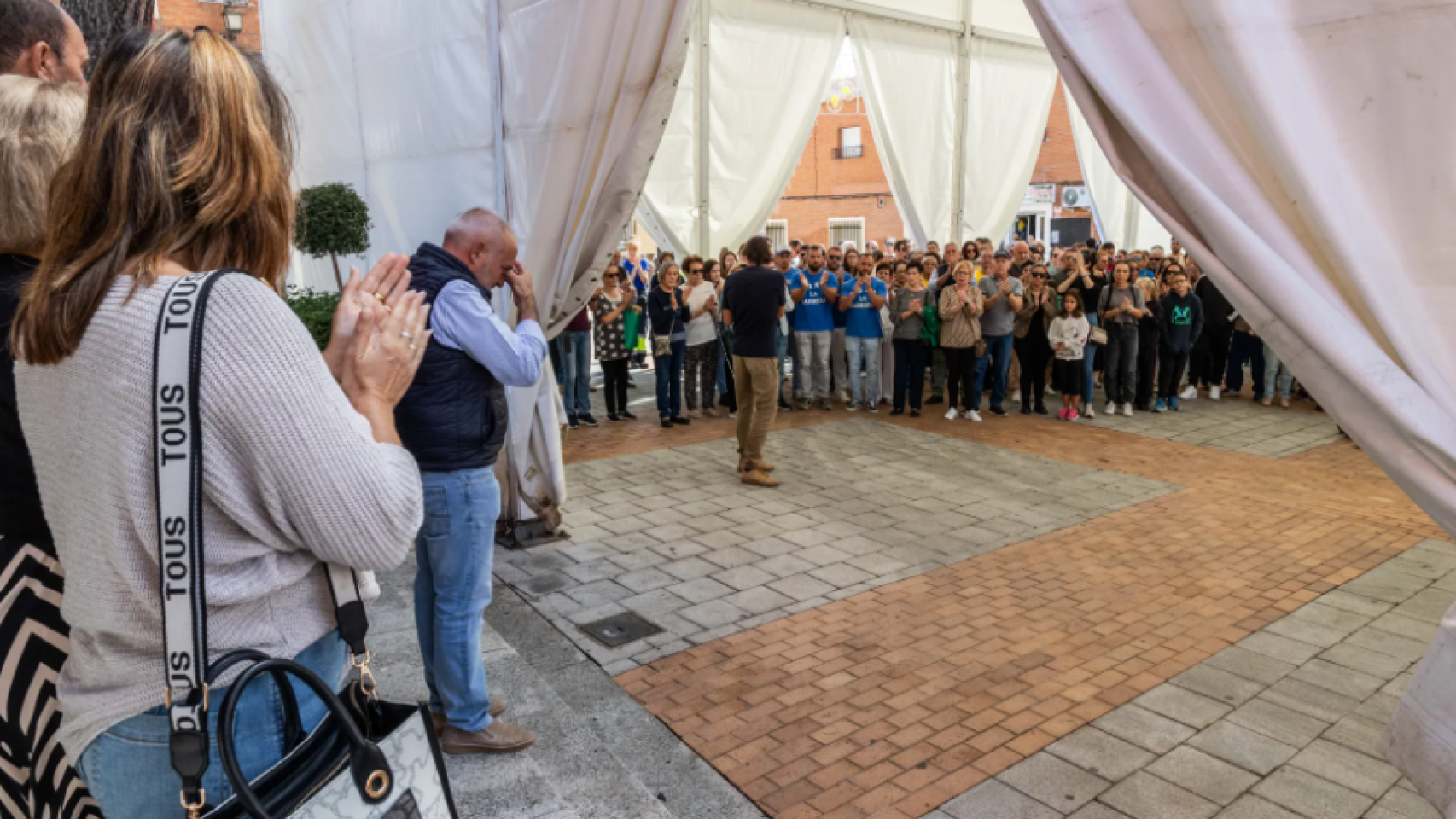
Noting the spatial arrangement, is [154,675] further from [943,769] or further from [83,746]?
[943,769]

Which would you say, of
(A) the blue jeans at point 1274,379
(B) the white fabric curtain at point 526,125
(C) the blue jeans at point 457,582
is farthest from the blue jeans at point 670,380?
(A) the blue jeans at point 1274,379

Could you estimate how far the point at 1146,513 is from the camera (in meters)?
6.85

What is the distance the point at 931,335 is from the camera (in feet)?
35.2

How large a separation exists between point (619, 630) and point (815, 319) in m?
6.98

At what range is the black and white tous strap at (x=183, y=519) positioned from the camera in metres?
1.19

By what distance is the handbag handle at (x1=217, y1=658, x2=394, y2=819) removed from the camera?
1.19 m

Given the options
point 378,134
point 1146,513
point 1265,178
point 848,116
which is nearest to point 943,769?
point 1265,178

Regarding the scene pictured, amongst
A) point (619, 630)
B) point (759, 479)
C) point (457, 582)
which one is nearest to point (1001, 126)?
point (759, 479)

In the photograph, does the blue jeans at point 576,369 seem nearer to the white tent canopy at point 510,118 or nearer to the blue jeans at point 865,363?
the white tent canopy at point 510,118

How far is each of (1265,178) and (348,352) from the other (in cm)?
168

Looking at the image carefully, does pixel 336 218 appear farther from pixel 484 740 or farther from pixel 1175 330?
pixel 1175 330

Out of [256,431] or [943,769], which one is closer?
[256,431]

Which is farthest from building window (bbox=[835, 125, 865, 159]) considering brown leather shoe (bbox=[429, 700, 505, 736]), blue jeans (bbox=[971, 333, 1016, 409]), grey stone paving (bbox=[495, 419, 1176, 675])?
brown leather shoe (bbox=[429, 700, 505, 736])

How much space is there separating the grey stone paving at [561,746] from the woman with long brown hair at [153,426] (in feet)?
6.21
